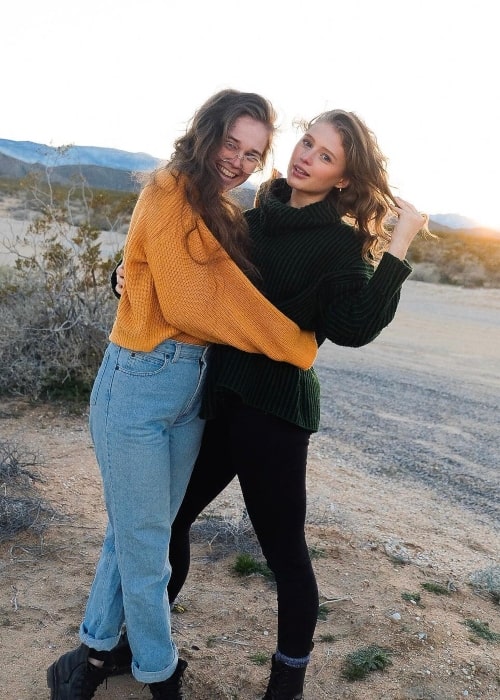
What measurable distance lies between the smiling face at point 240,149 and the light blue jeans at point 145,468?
18.7 inches

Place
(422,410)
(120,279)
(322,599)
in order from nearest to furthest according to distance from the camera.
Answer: (120,279)
(322,599)
(422,410)

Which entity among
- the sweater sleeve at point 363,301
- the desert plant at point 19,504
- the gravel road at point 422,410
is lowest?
the gravel road at point 422,410

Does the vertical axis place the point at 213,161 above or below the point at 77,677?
above

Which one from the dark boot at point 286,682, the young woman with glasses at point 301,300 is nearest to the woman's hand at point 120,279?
the young woman with glasses at point 301,300

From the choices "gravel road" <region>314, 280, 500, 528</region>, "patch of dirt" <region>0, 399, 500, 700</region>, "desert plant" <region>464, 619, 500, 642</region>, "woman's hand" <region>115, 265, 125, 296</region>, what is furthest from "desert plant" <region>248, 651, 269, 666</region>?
"gravel road" <region>314, 280, 500, 528</region>

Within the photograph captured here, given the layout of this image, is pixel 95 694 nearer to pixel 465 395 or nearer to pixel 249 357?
pixel 249 357

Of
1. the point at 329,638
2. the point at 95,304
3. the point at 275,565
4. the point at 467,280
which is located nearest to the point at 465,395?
the point at 95,304

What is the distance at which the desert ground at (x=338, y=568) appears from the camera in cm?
252

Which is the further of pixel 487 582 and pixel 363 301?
pixel 487 582

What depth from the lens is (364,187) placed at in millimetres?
2090

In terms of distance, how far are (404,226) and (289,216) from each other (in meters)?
0.31

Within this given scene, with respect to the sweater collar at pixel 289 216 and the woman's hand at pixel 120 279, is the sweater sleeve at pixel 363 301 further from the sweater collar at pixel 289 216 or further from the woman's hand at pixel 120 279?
the woman's hand at pixel 120 279

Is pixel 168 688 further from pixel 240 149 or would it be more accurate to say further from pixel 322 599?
pixel 240 149

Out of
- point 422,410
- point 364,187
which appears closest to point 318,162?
point 364,187
